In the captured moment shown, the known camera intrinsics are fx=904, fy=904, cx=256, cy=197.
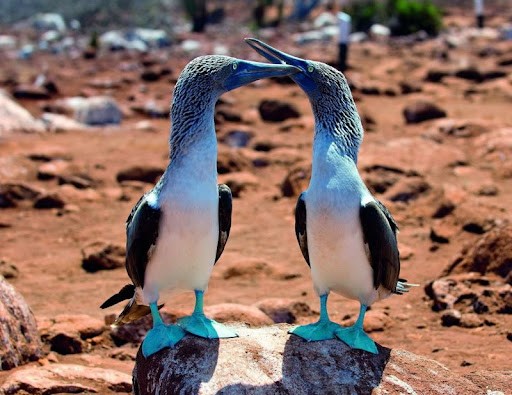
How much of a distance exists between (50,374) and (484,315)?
3.55m

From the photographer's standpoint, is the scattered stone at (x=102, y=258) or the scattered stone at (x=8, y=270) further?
the scattered stone at (x=102, y=258)

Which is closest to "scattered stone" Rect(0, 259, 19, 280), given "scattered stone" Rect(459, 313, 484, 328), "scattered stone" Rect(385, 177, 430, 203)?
"scattered stone" Rect(459, 313, 484, 328)

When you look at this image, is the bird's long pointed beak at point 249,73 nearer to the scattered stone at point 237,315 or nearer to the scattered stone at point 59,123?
the scattered stone at point 237,315

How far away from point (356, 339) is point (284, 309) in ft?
7.98

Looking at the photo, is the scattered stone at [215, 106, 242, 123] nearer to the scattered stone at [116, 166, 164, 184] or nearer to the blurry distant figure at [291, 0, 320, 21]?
the scattered stone at [116, 166, 164, 184]

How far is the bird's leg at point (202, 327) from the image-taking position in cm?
503

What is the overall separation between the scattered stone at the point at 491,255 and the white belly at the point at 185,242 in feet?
12.1

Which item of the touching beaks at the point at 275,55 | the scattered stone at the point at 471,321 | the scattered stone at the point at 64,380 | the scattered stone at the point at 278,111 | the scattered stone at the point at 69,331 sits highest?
the touching beaks at the point at 275,55

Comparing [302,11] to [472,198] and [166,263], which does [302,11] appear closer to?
[472,198]

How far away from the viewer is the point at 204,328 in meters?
5.07

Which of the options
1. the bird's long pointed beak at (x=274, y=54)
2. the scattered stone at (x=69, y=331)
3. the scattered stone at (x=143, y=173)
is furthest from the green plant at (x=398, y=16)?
the bird's long pointed beak at (x=274, y=54)

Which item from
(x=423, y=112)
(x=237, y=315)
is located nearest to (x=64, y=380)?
(x=237, y=315)

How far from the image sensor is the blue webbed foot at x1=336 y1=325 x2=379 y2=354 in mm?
5004

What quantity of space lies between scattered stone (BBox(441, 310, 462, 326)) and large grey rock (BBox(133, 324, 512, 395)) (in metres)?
2.25
